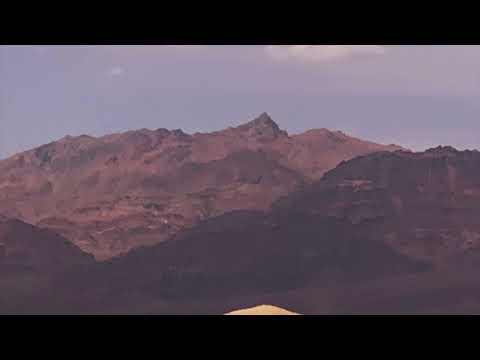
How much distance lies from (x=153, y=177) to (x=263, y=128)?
16.6 m

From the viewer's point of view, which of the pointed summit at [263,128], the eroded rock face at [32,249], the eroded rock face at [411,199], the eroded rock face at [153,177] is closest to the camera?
the eroded rock face at [32,249]

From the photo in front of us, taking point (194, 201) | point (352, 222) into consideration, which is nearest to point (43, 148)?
point (194, 201)

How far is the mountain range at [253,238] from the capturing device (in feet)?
229

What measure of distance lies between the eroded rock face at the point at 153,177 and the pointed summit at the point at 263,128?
0.39 feet

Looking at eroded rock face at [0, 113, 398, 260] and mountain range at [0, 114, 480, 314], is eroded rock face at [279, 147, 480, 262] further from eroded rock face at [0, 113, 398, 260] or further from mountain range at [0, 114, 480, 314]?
eroded rock face at [0, 113, 398, 260]

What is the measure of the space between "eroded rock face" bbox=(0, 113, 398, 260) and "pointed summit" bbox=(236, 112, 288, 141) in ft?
0.39

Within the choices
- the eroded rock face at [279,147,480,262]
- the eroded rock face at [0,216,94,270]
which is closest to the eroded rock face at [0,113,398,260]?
the eroded rock face at [0,216,94,270]

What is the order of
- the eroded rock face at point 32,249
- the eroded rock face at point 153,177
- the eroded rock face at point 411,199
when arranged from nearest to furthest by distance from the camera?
1. the eroded rock face at point 32,249
2. the eroded rock face at point 411,199
3. the eroded rock face at point 153,177

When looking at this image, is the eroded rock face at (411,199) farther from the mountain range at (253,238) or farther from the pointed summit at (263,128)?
the pointed summit at (263,128)

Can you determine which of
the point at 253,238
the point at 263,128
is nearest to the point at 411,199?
A: the point at 253,238

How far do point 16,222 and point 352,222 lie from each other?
29370mm

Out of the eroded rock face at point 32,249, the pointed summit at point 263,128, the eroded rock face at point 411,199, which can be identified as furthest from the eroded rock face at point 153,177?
the eroded rock face at point 411,199
